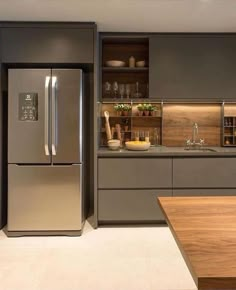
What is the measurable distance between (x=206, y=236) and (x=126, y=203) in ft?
8.28

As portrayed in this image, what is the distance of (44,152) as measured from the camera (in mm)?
3297

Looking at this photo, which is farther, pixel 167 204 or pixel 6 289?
pixel 6 289

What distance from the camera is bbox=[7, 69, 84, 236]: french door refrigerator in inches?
129

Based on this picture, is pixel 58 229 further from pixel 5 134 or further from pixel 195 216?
pixel 195 216

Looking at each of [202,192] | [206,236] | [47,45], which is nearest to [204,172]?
[202,192]

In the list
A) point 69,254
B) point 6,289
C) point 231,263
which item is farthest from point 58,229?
point 231,263

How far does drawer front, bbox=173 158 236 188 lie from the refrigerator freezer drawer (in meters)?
1.11

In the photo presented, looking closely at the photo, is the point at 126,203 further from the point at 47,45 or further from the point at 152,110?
the point at 47,45

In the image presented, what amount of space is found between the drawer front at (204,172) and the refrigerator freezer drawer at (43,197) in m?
1.11

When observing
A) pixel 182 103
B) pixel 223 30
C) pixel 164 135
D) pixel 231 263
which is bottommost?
pixel 231 263

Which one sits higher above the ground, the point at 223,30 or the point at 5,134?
the point at 223,30

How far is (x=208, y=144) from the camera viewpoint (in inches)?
166

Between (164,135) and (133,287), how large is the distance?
230 centimetres

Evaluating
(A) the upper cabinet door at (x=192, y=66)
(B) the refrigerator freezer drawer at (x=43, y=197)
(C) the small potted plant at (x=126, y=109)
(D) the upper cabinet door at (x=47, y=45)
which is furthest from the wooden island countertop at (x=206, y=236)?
(C) the small potted plant at (x=126, y=109)
